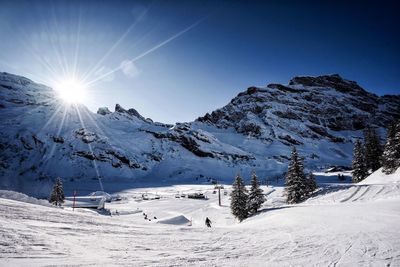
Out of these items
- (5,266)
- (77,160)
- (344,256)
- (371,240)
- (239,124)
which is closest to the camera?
(5,266)

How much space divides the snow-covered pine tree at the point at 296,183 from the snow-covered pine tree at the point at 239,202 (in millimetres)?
6139

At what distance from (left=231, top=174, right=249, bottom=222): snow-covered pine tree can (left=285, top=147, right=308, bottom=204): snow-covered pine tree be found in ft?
20.1

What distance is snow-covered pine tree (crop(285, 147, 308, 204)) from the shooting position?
29.6 metres

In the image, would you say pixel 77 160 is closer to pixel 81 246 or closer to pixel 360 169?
pixel 360 169

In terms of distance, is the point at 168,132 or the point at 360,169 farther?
the point at 168,132

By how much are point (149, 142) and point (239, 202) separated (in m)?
118

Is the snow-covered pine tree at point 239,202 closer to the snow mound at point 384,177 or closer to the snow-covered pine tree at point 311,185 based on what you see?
the snow-covered pine tree at point 311,185

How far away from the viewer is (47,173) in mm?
99500

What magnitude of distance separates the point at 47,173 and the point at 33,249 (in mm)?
110172

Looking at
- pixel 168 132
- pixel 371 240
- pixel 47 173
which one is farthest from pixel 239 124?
pixel 371 240

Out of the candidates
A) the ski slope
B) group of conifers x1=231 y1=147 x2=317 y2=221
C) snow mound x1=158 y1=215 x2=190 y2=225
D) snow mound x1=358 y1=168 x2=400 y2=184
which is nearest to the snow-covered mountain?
snow mound x1=158 y1=215 x2=190 y2=225

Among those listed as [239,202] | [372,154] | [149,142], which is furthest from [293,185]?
[149,142]

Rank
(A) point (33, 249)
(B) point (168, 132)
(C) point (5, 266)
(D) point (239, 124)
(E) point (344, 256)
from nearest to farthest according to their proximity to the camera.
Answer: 1. (C) point (5, 266)
2. (A) point (33, 249)
3. (E) point (344, 256)
4. (B) point (168, 132)
5. (D) point (239, 124)

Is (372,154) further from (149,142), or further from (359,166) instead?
(149,142)
